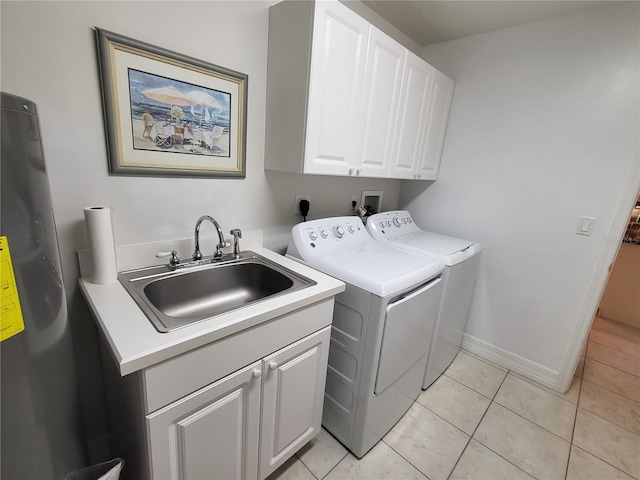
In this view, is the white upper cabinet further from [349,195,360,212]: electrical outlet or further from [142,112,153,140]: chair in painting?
[142,112,153,140]: chair in painting

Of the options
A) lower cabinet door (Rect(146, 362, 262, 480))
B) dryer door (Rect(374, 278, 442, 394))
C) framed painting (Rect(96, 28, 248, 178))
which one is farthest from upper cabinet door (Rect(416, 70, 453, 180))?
lower cabinet door (Rect(146, 362, 262, 480))

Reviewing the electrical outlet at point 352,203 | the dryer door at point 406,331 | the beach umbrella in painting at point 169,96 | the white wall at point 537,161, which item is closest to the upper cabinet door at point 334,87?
the beach umbrella in painting at point 169,96

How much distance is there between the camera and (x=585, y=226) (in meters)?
1.81

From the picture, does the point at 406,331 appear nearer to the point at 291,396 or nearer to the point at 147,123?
the point at 291,396

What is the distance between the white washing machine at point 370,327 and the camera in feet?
4.28

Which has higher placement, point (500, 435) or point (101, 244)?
point (101, 244)

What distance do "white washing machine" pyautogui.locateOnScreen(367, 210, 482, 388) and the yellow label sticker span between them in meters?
1.67

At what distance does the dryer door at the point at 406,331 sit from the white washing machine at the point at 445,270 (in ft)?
0.45

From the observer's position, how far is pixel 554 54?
1.80 metres

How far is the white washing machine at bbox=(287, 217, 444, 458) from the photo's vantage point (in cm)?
130

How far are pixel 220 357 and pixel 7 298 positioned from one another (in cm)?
52

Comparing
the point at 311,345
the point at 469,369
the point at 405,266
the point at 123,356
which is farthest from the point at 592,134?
the point at 123,356

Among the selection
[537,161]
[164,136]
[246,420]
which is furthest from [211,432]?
[537,161]

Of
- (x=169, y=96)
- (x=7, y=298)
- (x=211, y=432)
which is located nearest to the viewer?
(x=7, y=298)
